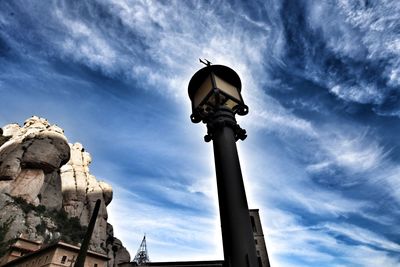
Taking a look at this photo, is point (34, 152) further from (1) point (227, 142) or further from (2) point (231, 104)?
(1) point (227, 142)

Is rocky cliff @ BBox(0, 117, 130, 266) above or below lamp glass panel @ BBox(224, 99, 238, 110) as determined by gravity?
above

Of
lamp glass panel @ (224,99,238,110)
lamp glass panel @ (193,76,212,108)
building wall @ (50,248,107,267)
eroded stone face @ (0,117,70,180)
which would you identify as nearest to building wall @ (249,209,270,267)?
building wall @ (50,248,107,267)

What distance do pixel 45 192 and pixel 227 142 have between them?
49480mm

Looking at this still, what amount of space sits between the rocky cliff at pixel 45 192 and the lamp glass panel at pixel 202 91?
29240 millimetres

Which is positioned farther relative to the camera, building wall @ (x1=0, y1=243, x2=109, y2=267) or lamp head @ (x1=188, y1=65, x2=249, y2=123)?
building wall @ (x1=0, y1=243, x2=109, y2=267)

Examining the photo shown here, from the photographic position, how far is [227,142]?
281 centimetres

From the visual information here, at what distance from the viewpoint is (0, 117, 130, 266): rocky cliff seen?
3419 cm

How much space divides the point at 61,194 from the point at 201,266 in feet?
172

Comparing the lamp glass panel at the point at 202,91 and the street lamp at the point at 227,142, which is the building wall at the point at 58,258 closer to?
the lamp glass panel at the point at 202,91

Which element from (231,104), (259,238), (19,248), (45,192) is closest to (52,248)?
(19,248)

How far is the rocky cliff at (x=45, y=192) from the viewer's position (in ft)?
112

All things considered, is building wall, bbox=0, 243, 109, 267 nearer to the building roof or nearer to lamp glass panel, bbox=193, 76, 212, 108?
the building roof

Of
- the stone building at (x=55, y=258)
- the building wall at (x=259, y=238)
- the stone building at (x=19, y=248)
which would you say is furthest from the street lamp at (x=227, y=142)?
the stone building at (x=19, y=248)

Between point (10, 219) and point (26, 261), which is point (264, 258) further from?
point (10, 219)
